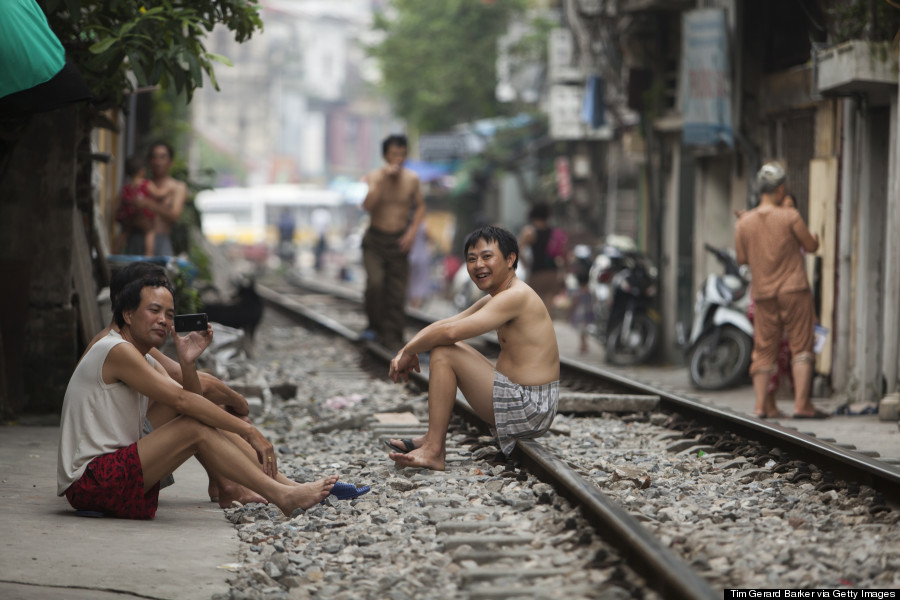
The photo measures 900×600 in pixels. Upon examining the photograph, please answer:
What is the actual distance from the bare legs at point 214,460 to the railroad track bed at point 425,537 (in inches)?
4.4

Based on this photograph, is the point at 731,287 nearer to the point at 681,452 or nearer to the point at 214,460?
the point at 681,452

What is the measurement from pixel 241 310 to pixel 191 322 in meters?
7.51

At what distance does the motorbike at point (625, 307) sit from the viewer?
13.9 metres

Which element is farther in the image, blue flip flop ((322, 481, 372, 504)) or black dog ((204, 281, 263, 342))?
black dog ((204, 281, 263, 342))

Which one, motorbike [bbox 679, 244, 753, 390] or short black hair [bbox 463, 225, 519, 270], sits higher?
short black hair [bbox 463, 225, 519, 270]

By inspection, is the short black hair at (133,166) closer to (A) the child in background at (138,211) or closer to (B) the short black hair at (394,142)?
(A) the child in background at (138,211)

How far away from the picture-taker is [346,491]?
19.2ft

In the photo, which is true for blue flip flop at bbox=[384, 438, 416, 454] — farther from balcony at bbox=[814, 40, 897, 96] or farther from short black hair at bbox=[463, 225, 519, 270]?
balcony at bbox=[814, 40, 897, 96]

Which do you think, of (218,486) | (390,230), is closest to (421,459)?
(218,486)

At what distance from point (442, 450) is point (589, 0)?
1275cm

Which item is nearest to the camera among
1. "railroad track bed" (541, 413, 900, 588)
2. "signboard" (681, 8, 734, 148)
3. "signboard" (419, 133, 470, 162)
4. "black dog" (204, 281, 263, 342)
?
"railroad track bed" (541, 413, 900, 588)

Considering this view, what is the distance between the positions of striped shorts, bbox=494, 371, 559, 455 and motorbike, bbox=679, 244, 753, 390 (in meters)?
5.08

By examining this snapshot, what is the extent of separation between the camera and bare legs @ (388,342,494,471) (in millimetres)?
6348

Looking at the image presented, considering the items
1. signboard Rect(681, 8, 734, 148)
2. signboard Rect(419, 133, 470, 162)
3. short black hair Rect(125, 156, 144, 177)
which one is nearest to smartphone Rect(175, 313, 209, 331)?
short black hair Rect(125, 156, 144, 177)
